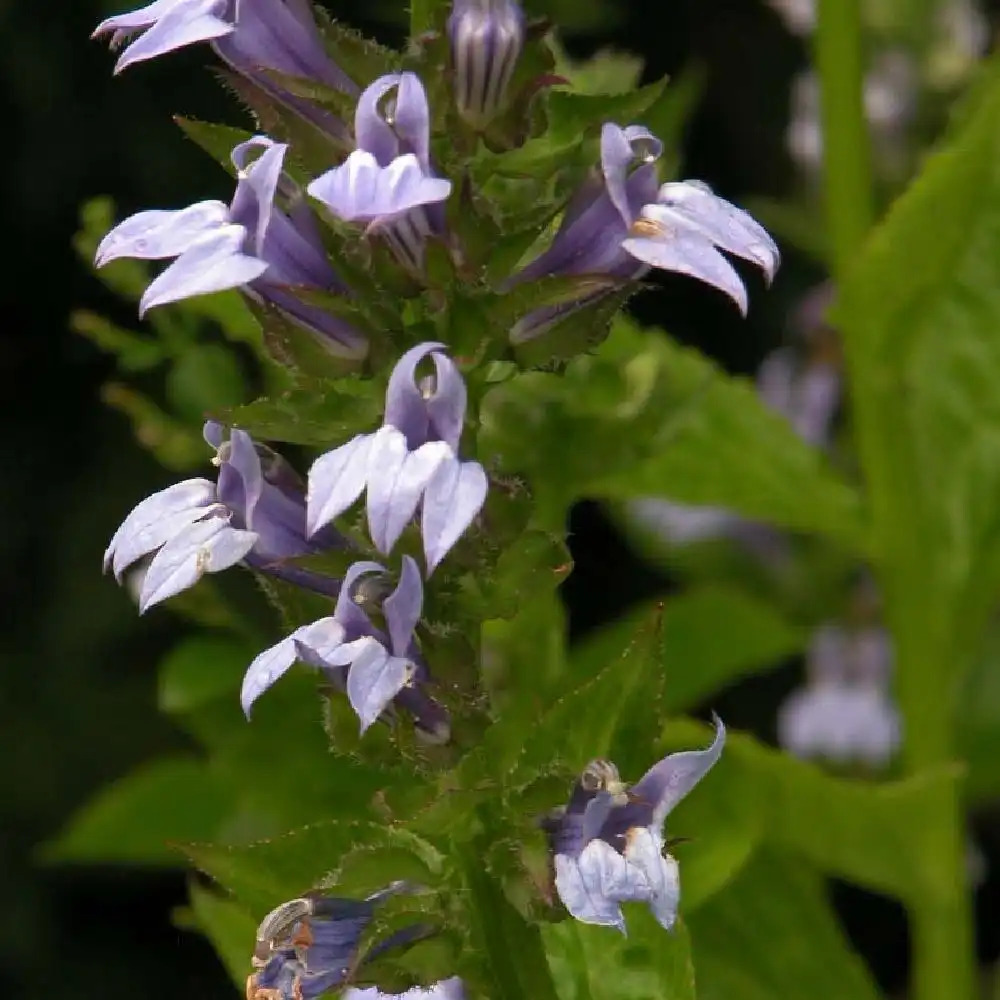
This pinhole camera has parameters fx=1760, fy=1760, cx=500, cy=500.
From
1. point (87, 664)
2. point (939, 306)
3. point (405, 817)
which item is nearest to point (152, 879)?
point (87, 664)

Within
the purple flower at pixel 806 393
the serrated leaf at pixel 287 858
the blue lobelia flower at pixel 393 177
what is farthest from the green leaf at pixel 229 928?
the purple flower at pixel 806 393

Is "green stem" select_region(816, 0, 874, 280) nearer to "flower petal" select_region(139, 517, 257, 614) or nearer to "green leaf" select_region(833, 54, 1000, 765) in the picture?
"green leaf" select_region(833, 54, 1000, 765)

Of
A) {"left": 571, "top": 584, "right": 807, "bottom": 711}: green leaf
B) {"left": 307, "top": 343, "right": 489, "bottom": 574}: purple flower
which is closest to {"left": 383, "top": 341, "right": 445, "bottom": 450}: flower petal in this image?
{"left": 307, "top": 343, "right": 489, "bottom": 574}: purple flower

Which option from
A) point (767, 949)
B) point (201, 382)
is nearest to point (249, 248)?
point (201, 382)

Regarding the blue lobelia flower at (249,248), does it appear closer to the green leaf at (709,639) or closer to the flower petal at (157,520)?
the flower petal at (157,520)

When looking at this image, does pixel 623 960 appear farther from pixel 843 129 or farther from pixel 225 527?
pixel 843 129

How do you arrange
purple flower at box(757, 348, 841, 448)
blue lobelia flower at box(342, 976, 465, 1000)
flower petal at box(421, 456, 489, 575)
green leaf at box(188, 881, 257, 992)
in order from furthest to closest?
purple flower at box(757, 348, 841, 448) → green leaf at box(188, 881, 257, 992) → blue lobelia flower at box(342, 976, 465, 1000) → flower petal at box(421, 456, 489, 575)

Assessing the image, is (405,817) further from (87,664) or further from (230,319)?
(87,664)
